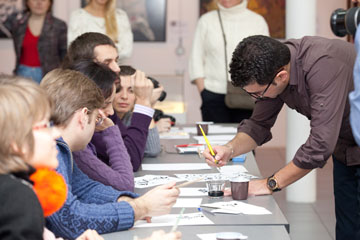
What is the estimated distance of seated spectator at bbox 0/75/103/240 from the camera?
1.29 metres

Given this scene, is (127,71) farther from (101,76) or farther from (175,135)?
(101,76)

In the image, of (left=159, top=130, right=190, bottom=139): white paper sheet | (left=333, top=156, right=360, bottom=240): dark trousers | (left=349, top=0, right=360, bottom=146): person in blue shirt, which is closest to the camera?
(left=349, top=0, right=360, bottom=146): person in blue shirt

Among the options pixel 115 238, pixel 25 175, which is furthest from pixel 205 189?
pixel 25 175

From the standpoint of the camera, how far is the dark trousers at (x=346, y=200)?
2.89m

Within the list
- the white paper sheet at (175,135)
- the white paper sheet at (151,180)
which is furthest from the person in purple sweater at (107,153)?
the white paper sheet at (175,135)

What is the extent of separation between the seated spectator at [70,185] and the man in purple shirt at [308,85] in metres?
0.61

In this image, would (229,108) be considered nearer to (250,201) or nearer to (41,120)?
(250,201)

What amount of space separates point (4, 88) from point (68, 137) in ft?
2.53

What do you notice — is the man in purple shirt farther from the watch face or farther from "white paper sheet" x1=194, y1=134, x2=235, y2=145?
"white paper sheet" x1=194, y1=134, x2=235, y2=145

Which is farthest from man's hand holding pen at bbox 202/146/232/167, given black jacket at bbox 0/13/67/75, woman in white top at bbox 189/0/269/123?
black jacket at bbox 0/13/67/75

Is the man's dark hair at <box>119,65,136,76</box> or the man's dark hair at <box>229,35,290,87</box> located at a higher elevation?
the man's dark hair at <box>229,35,290,87</box>

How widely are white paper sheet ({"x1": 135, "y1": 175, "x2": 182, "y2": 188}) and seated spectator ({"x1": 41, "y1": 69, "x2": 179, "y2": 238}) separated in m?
0.50

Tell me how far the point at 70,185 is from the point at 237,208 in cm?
65

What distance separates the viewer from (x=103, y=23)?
532 centimetres
